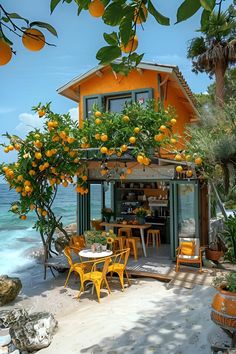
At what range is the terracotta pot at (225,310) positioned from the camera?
4.73 metres

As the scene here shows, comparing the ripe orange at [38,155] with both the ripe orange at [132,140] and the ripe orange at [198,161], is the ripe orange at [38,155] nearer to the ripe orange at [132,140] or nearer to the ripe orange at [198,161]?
the ripe orange at [132,140]

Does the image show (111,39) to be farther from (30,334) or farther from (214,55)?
(214,55)

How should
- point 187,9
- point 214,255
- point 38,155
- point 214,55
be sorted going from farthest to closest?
1. point 214,55
2. point 214,255
3. point 38,155
4. point 187,9

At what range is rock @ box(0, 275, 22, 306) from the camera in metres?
8.57

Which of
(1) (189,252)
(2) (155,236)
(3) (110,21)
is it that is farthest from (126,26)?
(2) (155,236)

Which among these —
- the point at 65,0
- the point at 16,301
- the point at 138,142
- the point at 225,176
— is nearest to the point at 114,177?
the point at 138,142

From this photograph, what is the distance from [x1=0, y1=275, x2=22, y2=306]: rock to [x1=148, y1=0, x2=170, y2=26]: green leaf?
28.4 ft

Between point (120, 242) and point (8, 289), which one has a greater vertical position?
point (120, 242)

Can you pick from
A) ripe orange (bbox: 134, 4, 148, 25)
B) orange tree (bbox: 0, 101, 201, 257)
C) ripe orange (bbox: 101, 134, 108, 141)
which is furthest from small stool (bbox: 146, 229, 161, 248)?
ripe orange (bbox: 134, 4, 148, 25)

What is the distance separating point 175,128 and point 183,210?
330 centimetres

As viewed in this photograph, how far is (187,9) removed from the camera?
3.53ft

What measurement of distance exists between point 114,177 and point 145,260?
305cm

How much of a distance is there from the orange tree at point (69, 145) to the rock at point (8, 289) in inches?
67.9

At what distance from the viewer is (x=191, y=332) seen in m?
5.73
